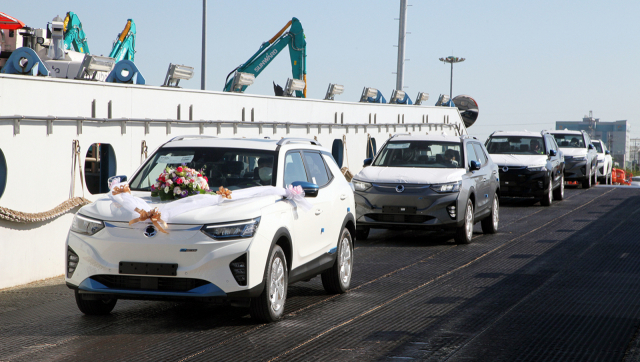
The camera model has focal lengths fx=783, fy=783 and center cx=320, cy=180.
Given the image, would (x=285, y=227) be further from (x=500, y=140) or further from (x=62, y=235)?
(x=500, y=140)

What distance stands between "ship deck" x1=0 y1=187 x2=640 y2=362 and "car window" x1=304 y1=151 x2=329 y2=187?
4.18 feet

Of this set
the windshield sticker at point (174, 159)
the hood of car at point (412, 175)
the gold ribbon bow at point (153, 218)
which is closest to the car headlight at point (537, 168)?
the hood of car at point (412, 175)

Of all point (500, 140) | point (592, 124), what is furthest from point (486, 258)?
point (592, 124)

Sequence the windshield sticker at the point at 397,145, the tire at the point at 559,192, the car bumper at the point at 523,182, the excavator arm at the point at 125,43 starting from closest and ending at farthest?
the windshield sticker at the point at 397,145 < the car bumper at the point at 523,182 < the tire at the point at 559,192 < the excavator arm at the point at 125,43

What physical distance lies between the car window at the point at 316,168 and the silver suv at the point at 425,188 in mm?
4582

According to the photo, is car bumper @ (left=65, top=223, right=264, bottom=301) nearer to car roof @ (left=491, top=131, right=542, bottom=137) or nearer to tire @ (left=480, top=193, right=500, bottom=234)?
tire @ (left=480, top=193, right=500, bottom=234)

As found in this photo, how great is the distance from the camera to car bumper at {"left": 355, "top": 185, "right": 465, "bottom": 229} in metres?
12.9

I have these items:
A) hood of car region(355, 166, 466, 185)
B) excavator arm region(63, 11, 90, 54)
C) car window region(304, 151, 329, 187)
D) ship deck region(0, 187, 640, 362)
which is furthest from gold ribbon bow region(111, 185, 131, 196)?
excavator arm region(63, 11, 90, 54)

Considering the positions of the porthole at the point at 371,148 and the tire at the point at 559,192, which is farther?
A: the porthole at the point at 371,148

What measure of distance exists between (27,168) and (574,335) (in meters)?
6.73

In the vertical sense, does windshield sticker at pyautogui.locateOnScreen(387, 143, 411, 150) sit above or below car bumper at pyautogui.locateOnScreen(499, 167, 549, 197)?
above

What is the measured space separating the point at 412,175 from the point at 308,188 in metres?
6.16

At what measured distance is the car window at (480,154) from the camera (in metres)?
15.0

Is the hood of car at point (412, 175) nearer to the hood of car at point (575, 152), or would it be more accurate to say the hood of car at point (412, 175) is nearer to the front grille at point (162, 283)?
the front grille at point (162, 283)
